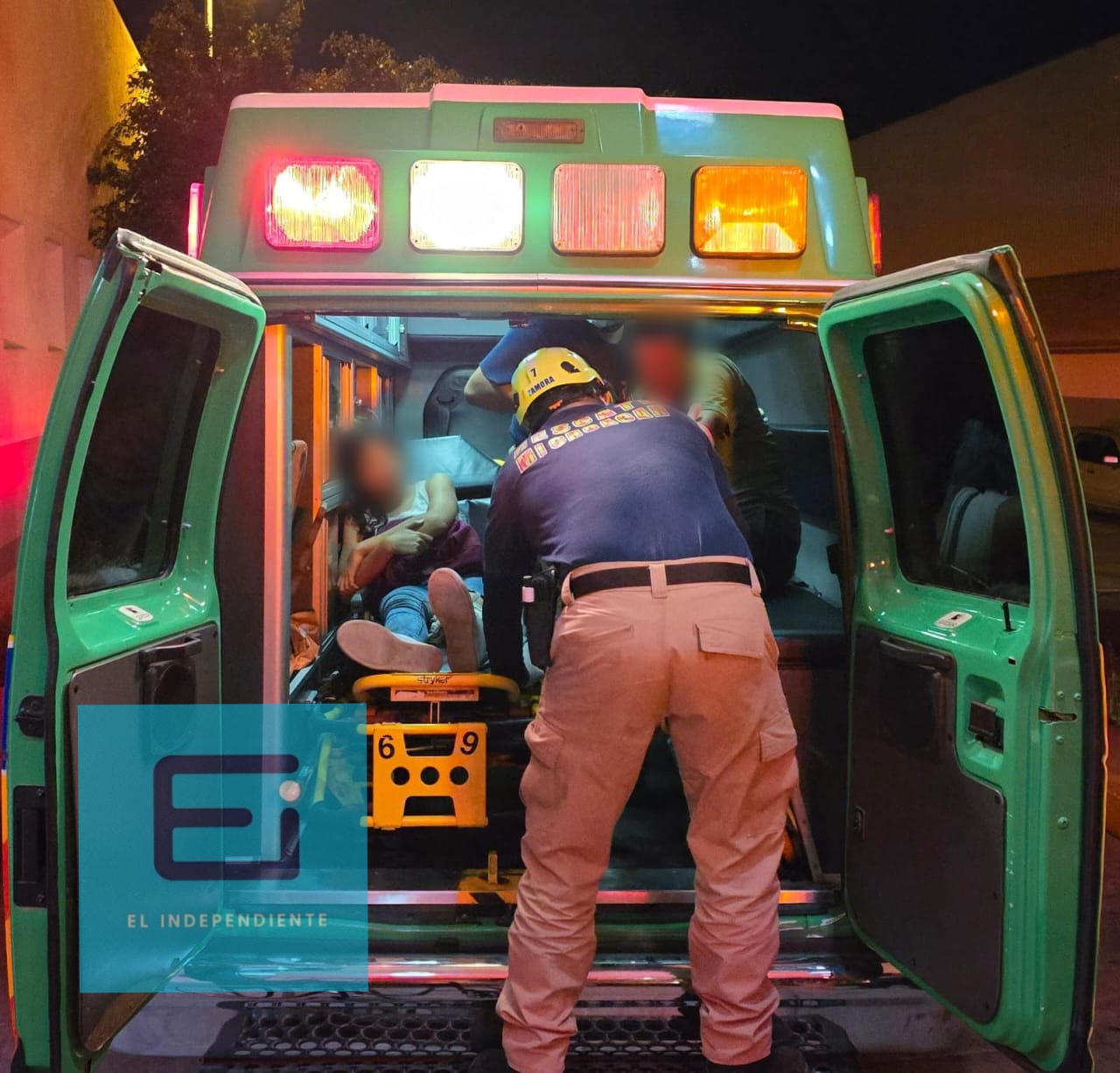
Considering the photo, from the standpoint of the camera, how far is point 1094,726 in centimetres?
196

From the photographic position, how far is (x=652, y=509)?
8.32 feet

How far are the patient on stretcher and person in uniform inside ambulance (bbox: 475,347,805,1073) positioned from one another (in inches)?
32.3

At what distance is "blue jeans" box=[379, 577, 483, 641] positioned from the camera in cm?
413

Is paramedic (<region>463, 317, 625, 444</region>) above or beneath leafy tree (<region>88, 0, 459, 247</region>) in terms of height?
beneath

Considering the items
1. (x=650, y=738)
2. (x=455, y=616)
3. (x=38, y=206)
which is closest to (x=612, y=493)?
(x=650, y=738)

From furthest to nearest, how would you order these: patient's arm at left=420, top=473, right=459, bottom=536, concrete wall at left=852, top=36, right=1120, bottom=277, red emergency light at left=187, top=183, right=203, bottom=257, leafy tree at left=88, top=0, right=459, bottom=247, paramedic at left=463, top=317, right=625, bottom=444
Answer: concrete wall at left=852, top=36, right=1120, bottom=277 → leafy tree at left=88, top=0, right=459, bottom=247 → patient's arm at left=420, top=473, right=459, bottom=536 → paramedic at left=463, top=317, right=625, bottom=444 → red emergency light at left=187, top=183, right=203, bottom=257

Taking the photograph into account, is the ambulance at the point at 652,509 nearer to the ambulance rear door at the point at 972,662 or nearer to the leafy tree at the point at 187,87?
the ambulance rear door at the point at 972,662

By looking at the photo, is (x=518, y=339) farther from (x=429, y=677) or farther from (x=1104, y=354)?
(x=1104, y=354)

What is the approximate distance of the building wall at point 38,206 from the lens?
28.1 ft

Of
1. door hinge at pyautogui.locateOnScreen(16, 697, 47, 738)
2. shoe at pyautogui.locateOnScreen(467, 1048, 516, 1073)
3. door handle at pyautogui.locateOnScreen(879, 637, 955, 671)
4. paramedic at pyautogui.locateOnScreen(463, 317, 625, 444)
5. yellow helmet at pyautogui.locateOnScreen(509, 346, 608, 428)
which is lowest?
shoe at pyautogui.locateOnScreen(467, 1048, 516, 1073)

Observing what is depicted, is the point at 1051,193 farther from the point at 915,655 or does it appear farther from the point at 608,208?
the point at 915,655

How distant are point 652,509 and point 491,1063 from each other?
1.40 meters

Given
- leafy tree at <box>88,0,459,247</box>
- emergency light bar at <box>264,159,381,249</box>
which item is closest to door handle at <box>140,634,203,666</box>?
emergency light bar at <box>264,159,381,249</box>

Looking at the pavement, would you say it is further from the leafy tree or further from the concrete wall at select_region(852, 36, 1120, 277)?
the concrete wall at select_region(852, 36, 1120, 277)
